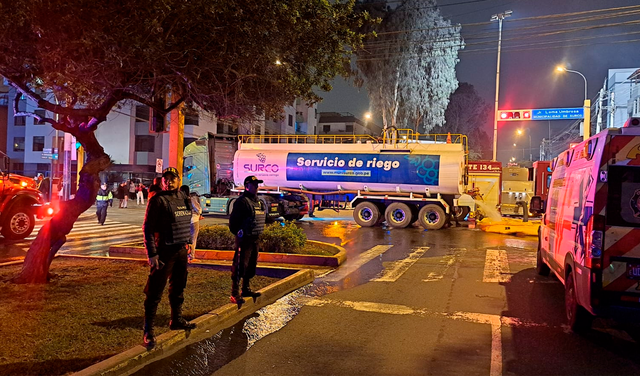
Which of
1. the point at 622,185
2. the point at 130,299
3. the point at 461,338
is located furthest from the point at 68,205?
the point at 622,185

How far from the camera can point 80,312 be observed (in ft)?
20.0

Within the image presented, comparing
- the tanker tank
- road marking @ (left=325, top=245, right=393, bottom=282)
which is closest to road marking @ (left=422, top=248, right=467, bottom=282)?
road marking @ (left=325, top=245, right=393, bottom=282)

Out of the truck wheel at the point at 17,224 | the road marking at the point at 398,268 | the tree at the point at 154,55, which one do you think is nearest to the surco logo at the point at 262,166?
the truck wheel at the point at 17,224

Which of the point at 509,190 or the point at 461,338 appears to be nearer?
the point at 461,338

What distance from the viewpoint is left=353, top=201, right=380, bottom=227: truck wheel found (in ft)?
67.1

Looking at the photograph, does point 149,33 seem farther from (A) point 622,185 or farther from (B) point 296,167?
(B) point 296,167

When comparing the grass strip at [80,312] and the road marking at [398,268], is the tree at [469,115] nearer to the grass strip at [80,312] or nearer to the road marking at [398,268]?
the road marking at [398,268]

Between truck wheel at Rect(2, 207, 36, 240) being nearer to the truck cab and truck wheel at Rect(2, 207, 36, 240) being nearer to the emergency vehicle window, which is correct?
the truck cab

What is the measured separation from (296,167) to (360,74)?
702 inches

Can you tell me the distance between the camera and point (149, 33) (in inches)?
272

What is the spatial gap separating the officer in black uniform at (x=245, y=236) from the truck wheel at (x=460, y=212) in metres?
14.7

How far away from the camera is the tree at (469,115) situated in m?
49.3

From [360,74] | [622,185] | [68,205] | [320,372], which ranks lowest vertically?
[320,372]

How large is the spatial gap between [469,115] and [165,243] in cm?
4859
